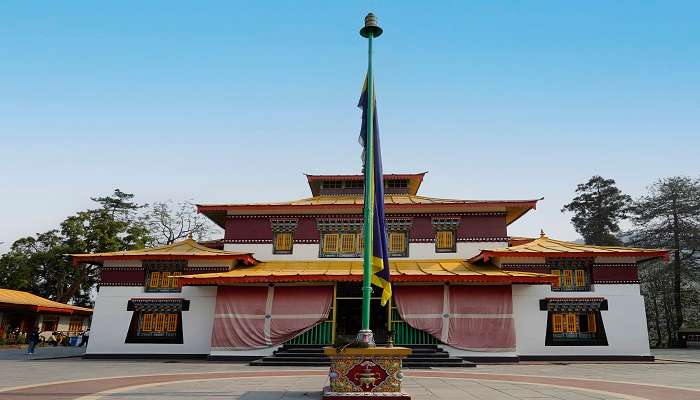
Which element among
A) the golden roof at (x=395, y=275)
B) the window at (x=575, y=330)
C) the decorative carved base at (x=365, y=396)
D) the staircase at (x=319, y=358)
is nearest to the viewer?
the decorative carved base at (x=365, y=396)

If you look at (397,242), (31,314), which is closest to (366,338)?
(397,242)

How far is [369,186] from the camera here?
10.3 m

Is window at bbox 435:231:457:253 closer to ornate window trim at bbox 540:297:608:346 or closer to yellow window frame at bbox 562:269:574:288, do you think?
ornate window trim at bbox 540:297:608:346

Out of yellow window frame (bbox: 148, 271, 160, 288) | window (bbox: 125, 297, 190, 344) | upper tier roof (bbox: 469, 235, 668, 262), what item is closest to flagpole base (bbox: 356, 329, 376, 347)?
upper tier roof (bbox: 469, 235, 668, 262)

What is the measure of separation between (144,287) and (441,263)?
43.0 feet

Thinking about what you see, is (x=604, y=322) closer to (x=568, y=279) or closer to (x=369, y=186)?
(x=568, y=279)

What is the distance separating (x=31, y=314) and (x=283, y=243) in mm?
20790

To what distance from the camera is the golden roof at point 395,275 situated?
17.9 meters

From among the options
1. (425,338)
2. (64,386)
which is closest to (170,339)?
(64,386)

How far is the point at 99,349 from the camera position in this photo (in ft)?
64.9

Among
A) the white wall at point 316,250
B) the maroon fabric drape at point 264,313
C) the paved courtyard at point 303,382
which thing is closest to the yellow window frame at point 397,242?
the white wall at point 316,250

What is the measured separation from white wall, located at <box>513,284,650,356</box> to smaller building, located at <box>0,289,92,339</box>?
27.1 m

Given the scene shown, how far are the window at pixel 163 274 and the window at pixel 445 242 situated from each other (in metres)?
11.4

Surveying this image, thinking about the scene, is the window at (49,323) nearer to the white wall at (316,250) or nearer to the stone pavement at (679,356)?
the white wall at (316,250)
